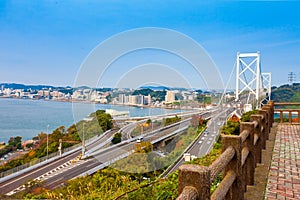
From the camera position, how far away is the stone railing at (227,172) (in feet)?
2.35

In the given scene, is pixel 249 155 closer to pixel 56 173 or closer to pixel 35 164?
pixel 56 173

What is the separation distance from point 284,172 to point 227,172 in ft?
3.80

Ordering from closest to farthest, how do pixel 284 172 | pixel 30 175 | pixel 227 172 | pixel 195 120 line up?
pixel 227 172, pixel 284 172, pixel 195 120, pixel 30 175

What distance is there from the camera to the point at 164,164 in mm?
5531

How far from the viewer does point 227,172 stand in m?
1.35

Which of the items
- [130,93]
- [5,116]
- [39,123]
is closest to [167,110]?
[130,93]

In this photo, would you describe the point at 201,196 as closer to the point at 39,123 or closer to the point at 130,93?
the point at 130,93

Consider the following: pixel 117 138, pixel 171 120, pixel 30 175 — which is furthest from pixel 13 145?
pixel 171 120

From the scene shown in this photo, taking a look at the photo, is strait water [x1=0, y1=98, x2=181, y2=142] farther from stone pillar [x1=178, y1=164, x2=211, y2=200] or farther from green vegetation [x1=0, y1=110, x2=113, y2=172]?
stone pillar [x1=178, y1=164, x2=211, y2=200]

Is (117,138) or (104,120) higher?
(104,120)

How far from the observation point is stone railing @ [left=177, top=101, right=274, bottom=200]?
0.72 m

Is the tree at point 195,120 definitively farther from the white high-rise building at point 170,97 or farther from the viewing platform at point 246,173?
the viewing platform at point 246,173

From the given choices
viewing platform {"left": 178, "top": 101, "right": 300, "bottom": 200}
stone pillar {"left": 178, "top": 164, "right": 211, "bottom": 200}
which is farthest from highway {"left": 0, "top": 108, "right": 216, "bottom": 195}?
stone pillar {"left": 178, "top": 164, "right": 211, "bottom": 200}

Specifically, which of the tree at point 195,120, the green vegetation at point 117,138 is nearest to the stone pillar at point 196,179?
the green vegetation at point 117,138
